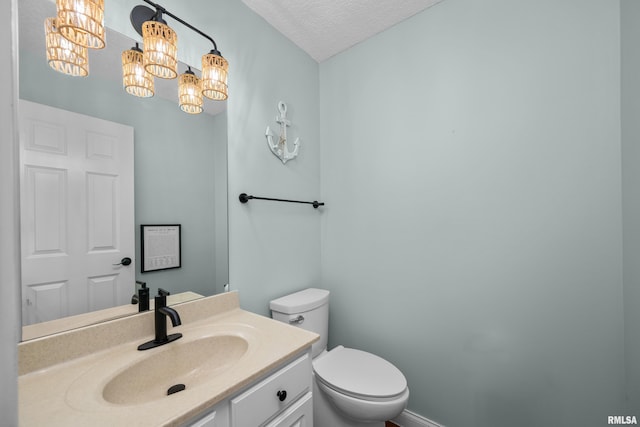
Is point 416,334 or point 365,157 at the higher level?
point 365,157

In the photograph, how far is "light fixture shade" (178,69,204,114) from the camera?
1.10 metres

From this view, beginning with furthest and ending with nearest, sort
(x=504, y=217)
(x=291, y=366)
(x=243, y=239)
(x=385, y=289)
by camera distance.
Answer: (x=385, y=289) < (x=243, y=239) < (x=504, y=217) < (x=291, y=366)

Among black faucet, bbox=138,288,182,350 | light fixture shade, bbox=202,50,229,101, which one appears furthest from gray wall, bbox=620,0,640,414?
black faucet, bbox=138,288,182,350

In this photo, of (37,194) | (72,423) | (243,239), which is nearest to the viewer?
(72,423)

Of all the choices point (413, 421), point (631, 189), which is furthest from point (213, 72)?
point (413, 421)

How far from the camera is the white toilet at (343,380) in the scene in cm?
111

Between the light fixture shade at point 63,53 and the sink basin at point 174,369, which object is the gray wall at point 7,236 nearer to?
the sink basin at point 174,369

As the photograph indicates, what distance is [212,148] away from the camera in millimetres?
1242

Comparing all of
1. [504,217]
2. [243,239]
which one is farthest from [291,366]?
[504,217]

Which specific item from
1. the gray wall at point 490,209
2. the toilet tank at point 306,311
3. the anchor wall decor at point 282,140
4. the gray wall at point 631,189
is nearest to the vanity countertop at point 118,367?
the toilet tank at point 306,311

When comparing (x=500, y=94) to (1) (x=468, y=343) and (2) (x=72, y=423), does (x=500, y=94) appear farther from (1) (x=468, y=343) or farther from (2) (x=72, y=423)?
(2) (x=72, y=423)

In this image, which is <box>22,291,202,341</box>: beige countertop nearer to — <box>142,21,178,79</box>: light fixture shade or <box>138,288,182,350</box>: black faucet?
<box>138,288,182,350</box>: black faucet

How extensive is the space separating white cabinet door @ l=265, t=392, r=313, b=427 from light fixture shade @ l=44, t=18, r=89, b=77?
132cm

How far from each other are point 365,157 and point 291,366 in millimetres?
1286
